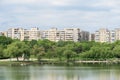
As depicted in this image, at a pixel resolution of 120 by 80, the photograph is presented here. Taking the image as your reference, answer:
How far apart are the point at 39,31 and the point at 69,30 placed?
1275 centimetres

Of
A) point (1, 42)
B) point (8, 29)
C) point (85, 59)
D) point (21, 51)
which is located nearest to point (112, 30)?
point (8, 29)

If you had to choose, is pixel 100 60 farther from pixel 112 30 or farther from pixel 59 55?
pixel 112 30

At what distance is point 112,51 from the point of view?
89812mm

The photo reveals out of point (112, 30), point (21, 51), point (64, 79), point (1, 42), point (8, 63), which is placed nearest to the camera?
point (64, 79)

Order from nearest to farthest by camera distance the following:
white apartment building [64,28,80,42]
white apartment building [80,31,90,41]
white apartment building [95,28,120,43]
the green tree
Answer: the green tree < white apartment building [64,28,80,42] < white apartment building [95,28,120,43] < white apartment building [80,31,90,41]

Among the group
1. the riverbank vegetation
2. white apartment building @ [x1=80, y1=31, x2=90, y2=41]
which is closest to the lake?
the riverbank vegetation

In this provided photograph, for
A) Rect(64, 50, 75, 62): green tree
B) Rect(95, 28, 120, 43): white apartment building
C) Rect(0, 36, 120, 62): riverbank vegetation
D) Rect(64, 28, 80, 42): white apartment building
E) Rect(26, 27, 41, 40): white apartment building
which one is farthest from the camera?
Rect(26, 27, 41, 40): white apartment building

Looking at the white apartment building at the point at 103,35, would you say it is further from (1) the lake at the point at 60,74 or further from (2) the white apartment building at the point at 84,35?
(1) the lake at the point at 60,74

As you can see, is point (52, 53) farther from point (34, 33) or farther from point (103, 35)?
point (34, 33)

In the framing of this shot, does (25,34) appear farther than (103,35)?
Yes

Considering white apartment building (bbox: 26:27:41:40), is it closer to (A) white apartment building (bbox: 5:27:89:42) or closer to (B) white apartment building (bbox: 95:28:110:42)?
(A) white apartment building (bbox: 5:27:89:42)

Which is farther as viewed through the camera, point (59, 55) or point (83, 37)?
point (83, 37)

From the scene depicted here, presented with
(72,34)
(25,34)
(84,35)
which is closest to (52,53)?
(72,34)

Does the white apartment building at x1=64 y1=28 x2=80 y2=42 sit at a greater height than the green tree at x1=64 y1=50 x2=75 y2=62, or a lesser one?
greater
